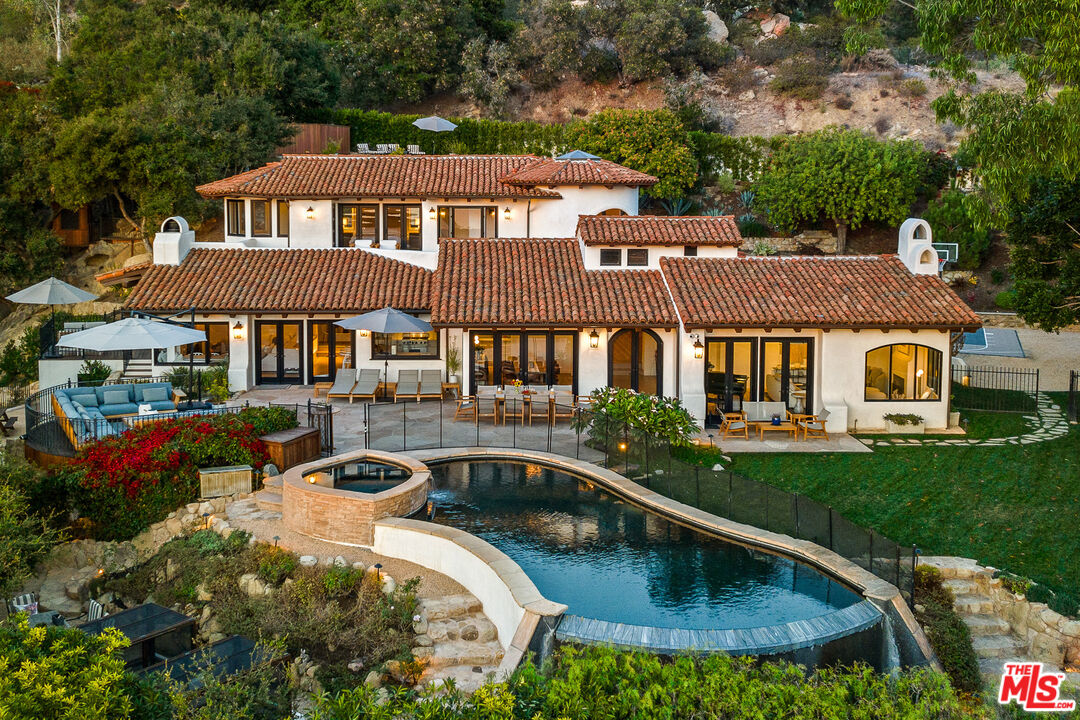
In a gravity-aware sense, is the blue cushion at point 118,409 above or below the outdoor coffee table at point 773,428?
above

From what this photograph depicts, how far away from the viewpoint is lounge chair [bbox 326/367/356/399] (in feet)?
80.0

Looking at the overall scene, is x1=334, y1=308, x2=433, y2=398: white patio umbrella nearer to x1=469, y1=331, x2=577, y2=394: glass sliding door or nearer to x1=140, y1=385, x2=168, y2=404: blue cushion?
x1=469, y1=331, x2=577, y2=394: glass sliding door

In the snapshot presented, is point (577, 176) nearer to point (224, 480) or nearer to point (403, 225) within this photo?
point (403, 225)

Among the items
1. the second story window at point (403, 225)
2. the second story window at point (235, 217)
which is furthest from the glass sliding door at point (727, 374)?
the second story window at point (235, 217)

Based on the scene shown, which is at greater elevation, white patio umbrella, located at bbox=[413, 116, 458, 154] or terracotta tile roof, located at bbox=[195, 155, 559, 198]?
white patio umbrella, located at bbox=[413, 116, 458, 154]

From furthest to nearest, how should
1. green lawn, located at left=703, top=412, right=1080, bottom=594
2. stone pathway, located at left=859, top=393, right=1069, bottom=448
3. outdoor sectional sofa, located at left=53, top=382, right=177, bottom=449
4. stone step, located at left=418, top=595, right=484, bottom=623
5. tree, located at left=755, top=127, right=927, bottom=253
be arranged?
tree, located at left=755, top=127, right=927, bottom=253, stone pathway, located at left=859, top=393, right=1069, bottom=448, outdoor sectional sofa, located at left=53, top=382, right=177, bottom=449, green lawn, located at left=703, top=412, right=1080, bottom=594, stone step, located at left=418, top=595, right=484, bottom=623

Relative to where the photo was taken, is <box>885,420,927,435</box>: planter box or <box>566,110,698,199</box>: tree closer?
<box>885,420,927,435</box>: planter box

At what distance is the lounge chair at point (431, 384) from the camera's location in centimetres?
2444

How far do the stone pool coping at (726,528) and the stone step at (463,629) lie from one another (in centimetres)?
409

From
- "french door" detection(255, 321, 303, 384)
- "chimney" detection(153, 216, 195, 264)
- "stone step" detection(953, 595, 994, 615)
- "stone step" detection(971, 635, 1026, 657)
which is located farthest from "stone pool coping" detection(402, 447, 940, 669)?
"chimney" detection(153, 216, 195, 264)

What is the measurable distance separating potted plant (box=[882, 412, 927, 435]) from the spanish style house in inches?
12.3

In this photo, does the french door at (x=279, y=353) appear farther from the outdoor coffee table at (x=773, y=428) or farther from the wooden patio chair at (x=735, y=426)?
the outdoor coffee table at (x=773, y=428)

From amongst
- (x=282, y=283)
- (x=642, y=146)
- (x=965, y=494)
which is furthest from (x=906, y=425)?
(x=642, y=146)

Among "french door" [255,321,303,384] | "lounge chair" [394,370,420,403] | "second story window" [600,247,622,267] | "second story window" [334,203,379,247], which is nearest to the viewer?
"lounge chair" [394,370,420,403]
